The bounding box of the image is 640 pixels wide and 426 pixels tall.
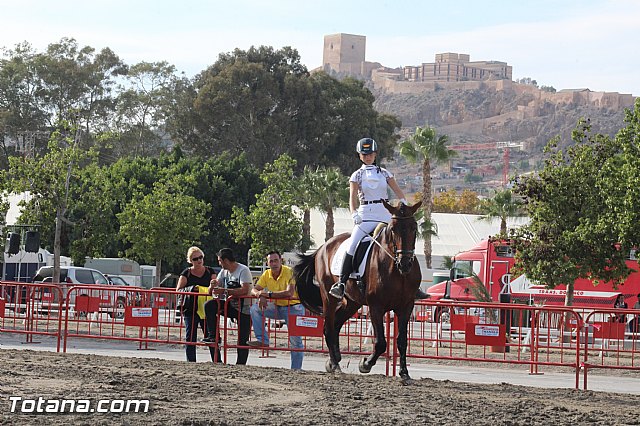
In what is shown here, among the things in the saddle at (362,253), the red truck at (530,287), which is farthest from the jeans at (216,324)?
the red truck at (530,287)

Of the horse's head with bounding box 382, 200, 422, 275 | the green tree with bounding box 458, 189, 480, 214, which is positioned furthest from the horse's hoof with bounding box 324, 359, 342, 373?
the green tree with bounding box 458, 189, 480, 214

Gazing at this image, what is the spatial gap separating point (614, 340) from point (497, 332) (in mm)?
4005

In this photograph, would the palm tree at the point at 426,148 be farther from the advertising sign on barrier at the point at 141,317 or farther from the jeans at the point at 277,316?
the jeans at the point at 277,316

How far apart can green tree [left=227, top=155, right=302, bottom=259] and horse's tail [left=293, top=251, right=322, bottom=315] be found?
34.7 meters

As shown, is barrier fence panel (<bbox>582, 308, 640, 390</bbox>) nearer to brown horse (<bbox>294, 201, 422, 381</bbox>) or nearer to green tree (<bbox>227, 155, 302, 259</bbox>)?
brown horse (<bbox>294, 201, 422, 381</bbox>)

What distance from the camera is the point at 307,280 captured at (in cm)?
1530

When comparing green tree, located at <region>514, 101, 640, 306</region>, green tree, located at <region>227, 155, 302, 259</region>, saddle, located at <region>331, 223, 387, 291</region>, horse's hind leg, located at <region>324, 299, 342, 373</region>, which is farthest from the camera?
green tree, located at <region>227, 155, 302, 259</region>

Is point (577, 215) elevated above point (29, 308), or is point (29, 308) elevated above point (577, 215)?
point (577, 215)

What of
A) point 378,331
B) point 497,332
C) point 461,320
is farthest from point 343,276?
point 461,320

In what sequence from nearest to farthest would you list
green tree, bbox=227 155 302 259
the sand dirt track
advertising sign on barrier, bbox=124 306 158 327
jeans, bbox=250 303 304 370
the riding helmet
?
1. the sand dirt track
2. the riding helmet
3. jeans, bbox=250 303 304 370
4. advertising sign on barrier, bbox=124 306 158 327
5. green tree, bbox=227 155 302 259

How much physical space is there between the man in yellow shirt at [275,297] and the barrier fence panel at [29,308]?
5.91m

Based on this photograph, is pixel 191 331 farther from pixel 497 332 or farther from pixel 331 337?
pixel 497 332

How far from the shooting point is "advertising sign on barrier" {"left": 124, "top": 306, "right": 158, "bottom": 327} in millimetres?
19594

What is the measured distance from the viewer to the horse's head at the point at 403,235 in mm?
12930
